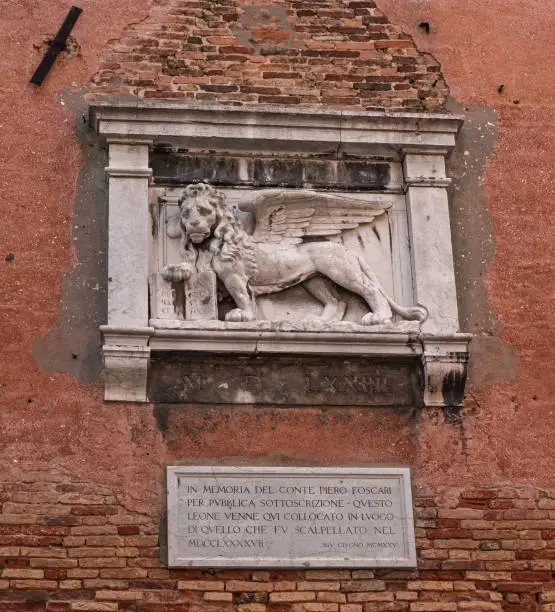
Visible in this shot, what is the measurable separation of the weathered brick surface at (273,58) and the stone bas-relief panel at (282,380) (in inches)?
65.3

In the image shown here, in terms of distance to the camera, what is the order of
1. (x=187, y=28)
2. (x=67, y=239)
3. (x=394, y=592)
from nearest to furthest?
(x=394, y=592)
(x=67, y=239)
(x=187, y=28)

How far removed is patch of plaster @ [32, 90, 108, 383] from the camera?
319 inches

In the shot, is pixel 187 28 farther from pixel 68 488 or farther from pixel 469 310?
pixel 68 488

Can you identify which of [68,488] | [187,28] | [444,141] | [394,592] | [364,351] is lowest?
[394,592]

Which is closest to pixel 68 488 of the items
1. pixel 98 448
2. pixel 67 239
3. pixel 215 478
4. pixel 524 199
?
pixel 98 448

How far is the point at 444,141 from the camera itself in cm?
884

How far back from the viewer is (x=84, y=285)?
8328 millimetres

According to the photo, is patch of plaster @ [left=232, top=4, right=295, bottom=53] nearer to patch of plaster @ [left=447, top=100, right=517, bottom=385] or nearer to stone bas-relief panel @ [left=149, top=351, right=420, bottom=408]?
patch of plaster @ [left=447, top=100, right=517, bottom=385]

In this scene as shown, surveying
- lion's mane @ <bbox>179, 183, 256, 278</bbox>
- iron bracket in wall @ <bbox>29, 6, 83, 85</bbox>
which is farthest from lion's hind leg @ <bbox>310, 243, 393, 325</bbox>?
iron bracket in wall @ <bbox>29, 6, 83, 85</bbox>

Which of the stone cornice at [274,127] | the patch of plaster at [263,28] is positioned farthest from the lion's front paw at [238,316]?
the patch of plaster at [263,28]

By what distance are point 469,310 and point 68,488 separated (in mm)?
2442

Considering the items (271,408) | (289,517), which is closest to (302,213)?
(271,408)

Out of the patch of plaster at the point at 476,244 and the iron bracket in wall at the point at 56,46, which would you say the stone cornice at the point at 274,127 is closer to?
the patch of plaster at the point at 476,244

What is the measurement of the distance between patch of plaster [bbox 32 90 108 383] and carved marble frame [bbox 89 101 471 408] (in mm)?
109
